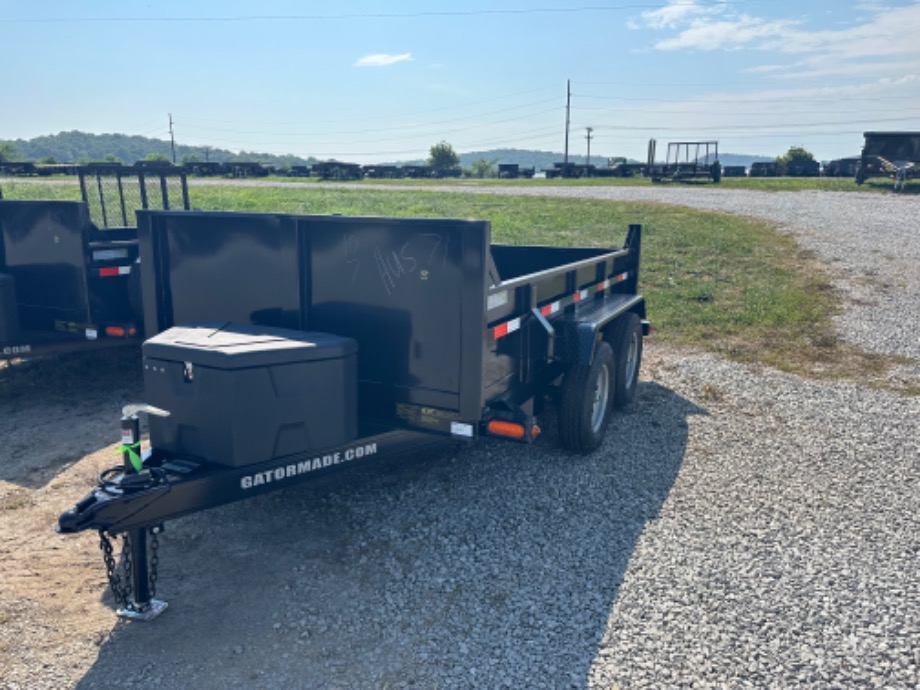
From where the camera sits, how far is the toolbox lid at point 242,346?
11.1ft

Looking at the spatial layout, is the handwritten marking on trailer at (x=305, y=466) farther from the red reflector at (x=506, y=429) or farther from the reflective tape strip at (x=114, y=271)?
the reflective tape strip at (x=114, y=271)

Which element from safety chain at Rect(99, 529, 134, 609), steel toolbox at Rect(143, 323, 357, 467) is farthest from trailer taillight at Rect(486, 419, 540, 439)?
safety chain at Rect(99, 529, 134, 609)

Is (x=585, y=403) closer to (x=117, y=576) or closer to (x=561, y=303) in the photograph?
(x=561, y=303)

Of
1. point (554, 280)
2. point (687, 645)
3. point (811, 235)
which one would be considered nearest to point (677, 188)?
point (811, 235)

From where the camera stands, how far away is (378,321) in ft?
13.2

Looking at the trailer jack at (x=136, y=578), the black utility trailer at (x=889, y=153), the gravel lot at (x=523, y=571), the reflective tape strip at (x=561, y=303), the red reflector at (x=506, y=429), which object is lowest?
the gravel lot at (x=523, y=571)

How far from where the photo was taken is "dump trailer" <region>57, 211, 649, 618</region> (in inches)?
132

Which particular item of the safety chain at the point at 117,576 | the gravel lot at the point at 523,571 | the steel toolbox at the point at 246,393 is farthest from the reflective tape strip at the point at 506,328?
the safety chain at the point at 117,576

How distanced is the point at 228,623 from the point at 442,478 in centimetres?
184

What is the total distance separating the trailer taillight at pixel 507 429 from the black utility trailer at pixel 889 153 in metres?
28.0

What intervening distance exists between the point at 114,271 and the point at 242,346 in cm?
377

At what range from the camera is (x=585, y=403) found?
4.96 m

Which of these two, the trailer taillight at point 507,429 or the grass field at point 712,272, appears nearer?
the trailer taillight at point 507,429

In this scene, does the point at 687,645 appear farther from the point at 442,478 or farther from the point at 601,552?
the point at 442,478
